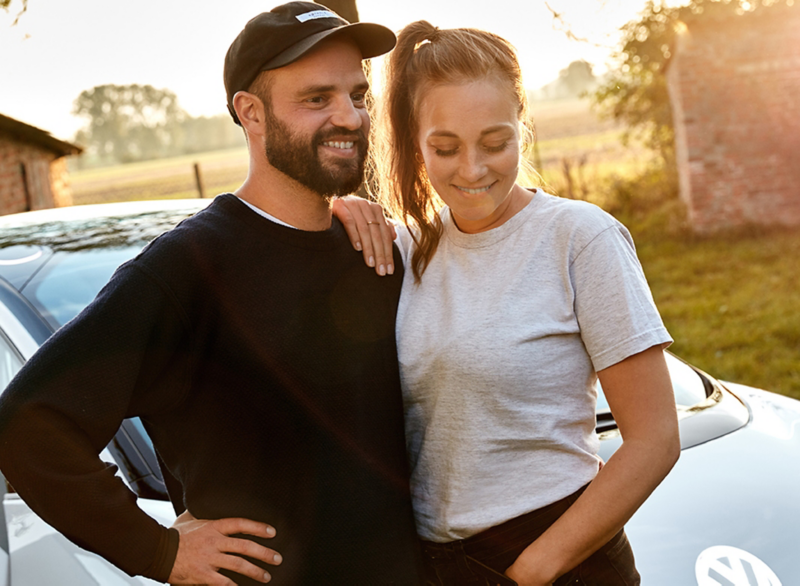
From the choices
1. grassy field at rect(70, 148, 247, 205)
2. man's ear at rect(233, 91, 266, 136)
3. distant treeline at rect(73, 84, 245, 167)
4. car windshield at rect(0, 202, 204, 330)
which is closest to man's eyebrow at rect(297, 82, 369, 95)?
man's ear at rect(233, 91, 266, 136)

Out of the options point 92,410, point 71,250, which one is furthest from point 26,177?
point 92,410

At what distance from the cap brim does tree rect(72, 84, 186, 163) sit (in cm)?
6521

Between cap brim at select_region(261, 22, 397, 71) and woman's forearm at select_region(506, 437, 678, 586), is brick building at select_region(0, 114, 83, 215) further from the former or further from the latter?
woman's forearm at select_region(506, 437, 678, 586)

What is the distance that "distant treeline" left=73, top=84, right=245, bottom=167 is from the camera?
64500 mm

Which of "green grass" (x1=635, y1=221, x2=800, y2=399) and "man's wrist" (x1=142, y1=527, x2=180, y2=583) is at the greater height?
"man's wrist" (x1=142, y1=527, x2=180, y2=583)

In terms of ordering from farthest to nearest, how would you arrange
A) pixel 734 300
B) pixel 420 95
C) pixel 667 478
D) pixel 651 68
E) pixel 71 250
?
pixel 651 68, pixel 734 300, pixel 71 250, pixel 667 478, pixel 420 95

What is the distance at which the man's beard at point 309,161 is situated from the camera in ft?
5.49

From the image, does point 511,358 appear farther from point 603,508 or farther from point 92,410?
point 92,410

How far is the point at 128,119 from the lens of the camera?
6600 cm

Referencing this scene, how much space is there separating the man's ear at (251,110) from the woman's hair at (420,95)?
289mm

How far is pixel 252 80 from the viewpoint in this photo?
170 cm

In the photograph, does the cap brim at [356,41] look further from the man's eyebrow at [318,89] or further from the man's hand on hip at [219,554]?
the man's hand on hip at [219,554]

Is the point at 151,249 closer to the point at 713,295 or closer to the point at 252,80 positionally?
the point at 252,80

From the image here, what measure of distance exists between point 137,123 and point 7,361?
227 feet
